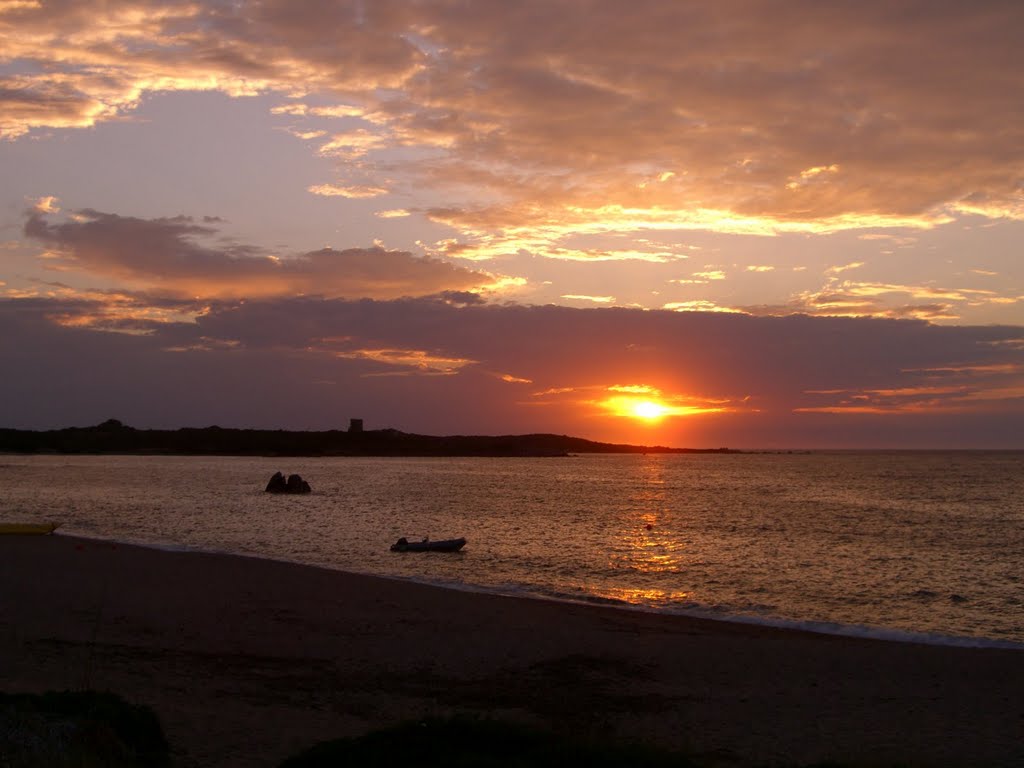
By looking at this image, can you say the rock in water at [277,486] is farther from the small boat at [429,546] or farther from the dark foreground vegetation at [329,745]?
the dark foreground vegetation at [329,745]

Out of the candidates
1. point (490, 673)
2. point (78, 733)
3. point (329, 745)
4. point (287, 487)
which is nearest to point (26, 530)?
point (490, 673)

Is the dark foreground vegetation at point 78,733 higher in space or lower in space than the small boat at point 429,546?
→ higher

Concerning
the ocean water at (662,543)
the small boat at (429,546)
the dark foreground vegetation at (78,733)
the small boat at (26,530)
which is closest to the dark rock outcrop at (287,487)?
the ocean water at (662,543)

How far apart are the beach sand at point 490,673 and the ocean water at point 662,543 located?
13.7ft

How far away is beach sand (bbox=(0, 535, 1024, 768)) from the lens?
1080cm

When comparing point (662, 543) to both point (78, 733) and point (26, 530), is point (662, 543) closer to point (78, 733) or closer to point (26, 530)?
point (26, 530)

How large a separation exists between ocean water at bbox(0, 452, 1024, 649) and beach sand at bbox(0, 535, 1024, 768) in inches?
164

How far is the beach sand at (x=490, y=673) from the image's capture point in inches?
425

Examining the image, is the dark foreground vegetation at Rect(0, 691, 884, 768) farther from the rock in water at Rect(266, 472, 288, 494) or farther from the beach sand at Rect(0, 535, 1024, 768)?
the rock in water at Rect(266, 472, 288, 494)

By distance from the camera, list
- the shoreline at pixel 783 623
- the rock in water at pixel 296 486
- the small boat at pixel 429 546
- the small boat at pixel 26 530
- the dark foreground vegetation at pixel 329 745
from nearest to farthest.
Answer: the dark foreground vegetation at pixel 329 745 → the shoreline at pixel 783 623 → the small boat at pixel 429 546 → the small boat at pixel 26 530 → the rock in water at pixel 296 486

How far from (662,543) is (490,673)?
25.9 meters

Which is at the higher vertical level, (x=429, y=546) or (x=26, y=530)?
(x=26, y=530)

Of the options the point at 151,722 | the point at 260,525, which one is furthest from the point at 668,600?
the point at 260,525

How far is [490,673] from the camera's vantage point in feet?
46.0
